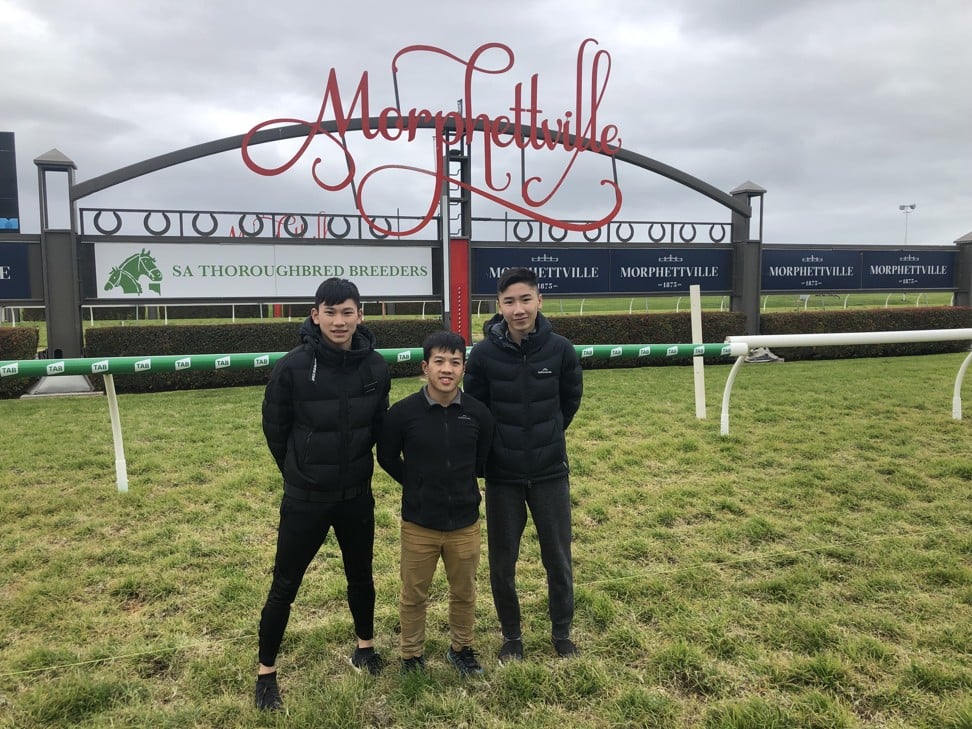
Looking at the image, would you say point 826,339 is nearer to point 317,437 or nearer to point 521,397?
point 521,397

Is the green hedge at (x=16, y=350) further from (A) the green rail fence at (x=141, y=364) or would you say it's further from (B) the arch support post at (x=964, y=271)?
(B) the arch support post at (x=964, y=271)

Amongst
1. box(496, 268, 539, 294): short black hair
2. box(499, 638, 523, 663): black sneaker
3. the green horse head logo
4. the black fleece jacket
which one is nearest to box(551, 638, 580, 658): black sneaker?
box(499, 638, 523, 663): black sneaker

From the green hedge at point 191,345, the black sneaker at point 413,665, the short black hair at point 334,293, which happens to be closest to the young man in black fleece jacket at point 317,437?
the short black hair at point 334,293

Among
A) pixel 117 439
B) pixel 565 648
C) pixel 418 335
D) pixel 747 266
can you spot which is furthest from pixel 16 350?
pixel 747 266

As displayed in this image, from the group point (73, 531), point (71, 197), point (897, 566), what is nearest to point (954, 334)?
point (897, 566)

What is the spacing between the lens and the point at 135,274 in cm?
1080

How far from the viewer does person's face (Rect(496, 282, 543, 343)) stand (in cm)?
249

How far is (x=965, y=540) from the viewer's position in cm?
358

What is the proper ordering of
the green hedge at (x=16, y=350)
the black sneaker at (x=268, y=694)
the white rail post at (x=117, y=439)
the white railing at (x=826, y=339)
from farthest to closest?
the green hedge at (x=16, y=350)
the white railing at (x=826, y=339)
the white rail post at (x=117, y=439)
the black sneaker at (x=268, y=694)

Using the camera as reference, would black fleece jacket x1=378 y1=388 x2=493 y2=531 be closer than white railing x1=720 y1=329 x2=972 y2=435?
Yes

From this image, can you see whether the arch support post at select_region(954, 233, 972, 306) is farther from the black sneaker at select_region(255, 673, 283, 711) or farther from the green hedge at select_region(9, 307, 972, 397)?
the black sneaker at select_region(255, 673, 283, 711)

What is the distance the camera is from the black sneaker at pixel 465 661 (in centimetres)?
243

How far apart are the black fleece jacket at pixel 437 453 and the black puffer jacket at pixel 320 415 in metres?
0.12

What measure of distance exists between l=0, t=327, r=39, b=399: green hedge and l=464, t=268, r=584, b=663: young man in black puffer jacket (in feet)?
31.1
